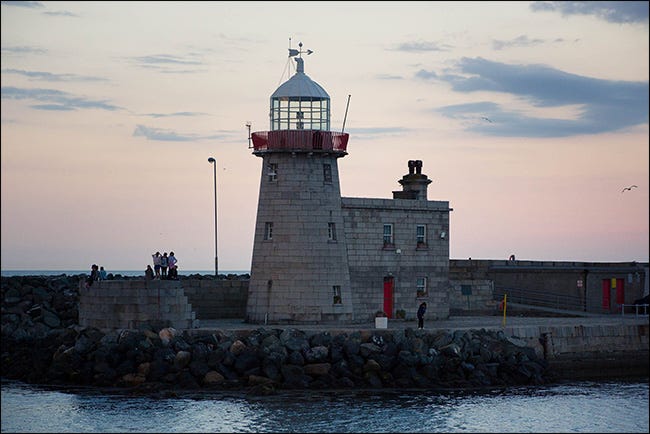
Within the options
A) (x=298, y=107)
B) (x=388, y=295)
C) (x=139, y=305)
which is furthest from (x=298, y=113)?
(x=139, y=305)

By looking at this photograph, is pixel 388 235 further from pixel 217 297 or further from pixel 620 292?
pixel 620 292

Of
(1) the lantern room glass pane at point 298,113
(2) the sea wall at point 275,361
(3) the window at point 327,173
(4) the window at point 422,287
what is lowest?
(2) the sea wall at point 275,361

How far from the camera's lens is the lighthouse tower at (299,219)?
39531mm

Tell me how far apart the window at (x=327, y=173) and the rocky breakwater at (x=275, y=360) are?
575cm

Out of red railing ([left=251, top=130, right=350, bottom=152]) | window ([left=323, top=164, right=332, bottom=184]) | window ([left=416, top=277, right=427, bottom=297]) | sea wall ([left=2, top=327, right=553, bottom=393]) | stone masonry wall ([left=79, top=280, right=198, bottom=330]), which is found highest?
red railing ([left=251, top=130, right=350, bottom=152])

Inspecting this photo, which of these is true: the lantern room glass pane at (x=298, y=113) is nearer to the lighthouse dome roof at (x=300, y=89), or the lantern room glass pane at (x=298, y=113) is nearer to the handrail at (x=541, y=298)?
the lighthouse dome roof at (x=300, y=89)

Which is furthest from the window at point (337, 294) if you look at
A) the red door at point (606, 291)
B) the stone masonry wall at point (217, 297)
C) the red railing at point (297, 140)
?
the red door at point (606, 291)

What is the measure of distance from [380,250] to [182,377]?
10198 millimetres

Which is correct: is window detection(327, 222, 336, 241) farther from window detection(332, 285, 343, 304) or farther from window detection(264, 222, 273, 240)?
window detection(264, 222, 273, 240)

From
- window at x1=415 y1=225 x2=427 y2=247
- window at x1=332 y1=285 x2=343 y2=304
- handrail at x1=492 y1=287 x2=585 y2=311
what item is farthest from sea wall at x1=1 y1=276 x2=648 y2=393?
handrail at x1=492 y1=287 x2=585 y2=311

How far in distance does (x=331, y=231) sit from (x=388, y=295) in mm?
3639

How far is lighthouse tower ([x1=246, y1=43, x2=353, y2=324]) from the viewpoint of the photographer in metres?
39.5

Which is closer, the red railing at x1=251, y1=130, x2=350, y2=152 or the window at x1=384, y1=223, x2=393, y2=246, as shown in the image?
the red railing at x1=251, y1=130, x2=350, y2=152

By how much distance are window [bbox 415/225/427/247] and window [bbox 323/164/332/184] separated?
4351mm
